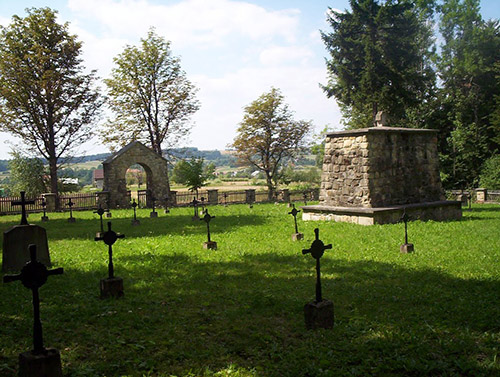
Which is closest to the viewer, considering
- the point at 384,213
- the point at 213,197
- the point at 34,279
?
the point at 34,279

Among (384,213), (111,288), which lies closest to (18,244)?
(111,288)

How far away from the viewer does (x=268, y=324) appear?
536 centimetres

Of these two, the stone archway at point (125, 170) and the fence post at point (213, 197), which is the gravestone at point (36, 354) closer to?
the stone archway at point (125, 170)

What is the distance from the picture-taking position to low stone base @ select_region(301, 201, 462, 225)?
14.3m

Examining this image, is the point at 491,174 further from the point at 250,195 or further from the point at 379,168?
the point at 379,168

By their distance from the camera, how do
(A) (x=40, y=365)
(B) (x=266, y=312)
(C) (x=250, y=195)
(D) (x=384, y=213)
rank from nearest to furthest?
(A) (x=40, y=365), (B) (x=266, y=312), (D) (x=384, y=213), (C) (x=250, y=195)

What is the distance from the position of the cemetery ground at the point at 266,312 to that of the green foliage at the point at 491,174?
66.5ft

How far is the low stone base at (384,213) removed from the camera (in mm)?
14266

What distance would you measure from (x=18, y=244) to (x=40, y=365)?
5030mm

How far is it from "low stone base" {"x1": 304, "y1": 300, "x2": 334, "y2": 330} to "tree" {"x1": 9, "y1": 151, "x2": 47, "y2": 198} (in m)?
36.3

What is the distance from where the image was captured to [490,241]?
1062 cm

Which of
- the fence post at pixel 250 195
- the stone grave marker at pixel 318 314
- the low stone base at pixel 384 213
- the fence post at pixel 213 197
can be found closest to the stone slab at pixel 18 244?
the stone grave marker at pixel 318 314

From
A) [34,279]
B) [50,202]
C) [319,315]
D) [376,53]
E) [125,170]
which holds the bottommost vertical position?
[319,315]

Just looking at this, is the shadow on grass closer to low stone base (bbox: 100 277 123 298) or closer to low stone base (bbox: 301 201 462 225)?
low stone base (bbox: 100 277 123 298)
